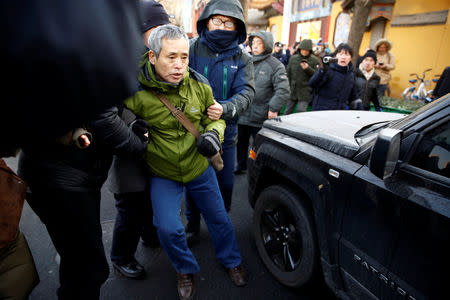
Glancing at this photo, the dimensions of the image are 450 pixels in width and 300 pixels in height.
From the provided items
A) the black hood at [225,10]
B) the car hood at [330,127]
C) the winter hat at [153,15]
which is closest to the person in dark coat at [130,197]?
the winter hat at [153,15]

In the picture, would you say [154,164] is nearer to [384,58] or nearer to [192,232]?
[192,232]

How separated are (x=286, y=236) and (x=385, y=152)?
124cm

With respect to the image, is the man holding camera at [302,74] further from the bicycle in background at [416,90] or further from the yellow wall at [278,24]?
the yellow wall at [278,24]

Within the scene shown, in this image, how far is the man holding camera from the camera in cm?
593

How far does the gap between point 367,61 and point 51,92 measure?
5906 mm

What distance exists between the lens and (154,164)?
6.60 feet

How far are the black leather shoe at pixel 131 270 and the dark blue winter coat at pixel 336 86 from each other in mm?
3740

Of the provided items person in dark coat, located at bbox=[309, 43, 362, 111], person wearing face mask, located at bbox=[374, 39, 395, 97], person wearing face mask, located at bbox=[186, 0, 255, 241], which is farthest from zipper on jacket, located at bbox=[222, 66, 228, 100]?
person wearing face mask, located at bbox=[374, 39, 395, 97]

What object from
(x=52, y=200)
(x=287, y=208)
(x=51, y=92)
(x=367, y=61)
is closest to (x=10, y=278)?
(x=52, y=200)

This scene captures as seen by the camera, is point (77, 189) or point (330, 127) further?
point (330, 127)

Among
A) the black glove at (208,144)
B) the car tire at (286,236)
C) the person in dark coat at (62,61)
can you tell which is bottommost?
the car tire at (286,236)

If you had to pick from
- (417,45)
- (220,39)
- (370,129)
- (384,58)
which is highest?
(417,45)

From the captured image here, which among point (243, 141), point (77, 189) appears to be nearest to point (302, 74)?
point (243, 141)

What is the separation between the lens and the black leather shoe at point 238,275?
2.29m
